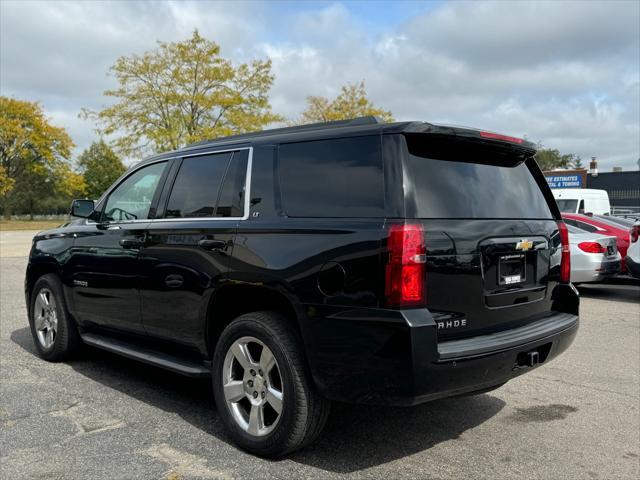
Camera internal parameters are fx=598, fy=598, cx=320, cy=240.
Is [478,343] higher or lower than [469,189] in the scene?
lower

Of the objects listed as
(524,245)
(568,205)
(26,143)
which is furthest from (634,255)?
(26,143)

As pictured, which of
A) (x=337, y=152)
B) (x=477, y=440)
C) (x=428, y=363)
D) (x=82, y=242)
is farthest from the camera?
(x=82, y=242)

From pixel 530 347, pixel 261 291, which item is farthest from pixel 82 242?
pixel 530 347

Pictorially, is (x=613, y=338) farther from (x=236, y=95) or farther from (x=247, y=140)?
(x=236, y=95)

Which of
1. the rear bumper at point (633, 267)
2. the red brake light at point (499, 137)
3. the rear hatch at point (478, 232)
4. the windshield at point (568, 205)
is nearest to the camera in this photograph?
the rear hatch at point (478, 232)

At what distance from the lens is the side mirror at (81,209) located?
208 inches

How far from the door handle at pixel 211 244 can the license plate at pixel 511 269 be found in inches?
66.7

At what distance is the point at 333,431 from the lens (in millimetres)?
3982

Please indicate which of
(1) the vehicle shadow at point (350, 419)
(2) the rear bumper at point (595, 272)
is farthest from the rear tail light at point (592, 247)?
(1) the vehicle shadow at point (350, 419)

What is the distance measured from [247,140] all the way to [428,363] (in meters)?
2.00

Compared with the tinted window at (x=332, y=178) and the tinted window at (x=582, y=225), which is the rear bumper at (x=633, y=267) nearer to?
the tinted window at (x=582, y=225)

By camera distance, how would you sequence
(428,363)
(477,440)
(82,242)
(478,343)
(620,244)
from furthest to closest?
(620,244), (82,242), (477,440), (478,343), (428,363)

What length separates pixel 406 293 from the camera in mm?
3010

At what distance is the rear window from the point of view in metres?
3.26
